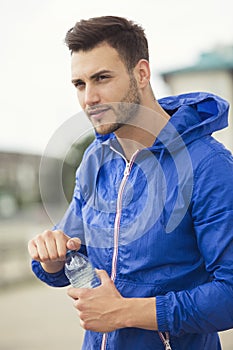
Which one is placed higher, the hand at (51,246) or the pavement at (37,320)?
the hand at (51,246)

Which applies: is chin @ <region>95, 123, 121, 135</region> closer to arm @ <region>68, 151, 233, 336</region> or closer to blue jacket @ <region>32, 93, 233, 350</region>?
blue jacket @ <region>32, 93, 233, 350</region>

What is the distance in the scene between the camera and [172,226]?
1.12m

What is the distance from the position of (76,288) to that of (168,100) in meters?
0.45

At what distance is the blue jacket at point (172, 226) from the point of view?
1.07 meters

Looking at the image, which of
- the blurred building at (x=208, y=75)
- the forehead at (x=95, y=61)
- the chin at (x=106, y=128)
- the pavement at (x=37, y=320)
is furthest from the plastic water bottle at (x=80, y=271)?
the blurred building at (x=208, y=75)

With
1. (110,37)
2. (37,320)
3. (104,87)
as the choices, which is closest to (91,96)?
(104,87)

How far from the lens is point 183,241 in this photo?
1126 mm

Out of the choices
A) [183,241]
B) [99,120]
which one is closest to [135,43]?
[99,120]

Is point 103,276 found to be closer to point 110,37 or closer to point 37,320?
point 110,37

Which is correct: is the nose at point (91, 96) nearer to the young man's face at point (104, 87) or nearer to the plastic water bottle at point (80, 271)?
the young man's face at point (104, 87)

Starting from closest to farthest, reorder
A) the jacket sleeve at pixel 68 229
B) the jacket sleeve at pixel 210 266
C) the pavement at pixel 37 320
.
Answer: the jacket sleeve at pixel 210 266 → the jacket sleeve at pixel 68 229 → the pavement at pixel 37 320

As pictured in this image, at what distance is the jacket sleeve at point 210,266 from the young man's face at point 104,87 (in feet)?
0.66

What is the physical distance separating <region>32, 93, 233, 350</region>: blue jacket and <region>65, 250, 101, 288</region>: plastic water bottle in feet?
0.19

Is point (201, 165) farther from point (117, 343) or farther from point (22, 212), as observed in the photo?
point (22, 212)
